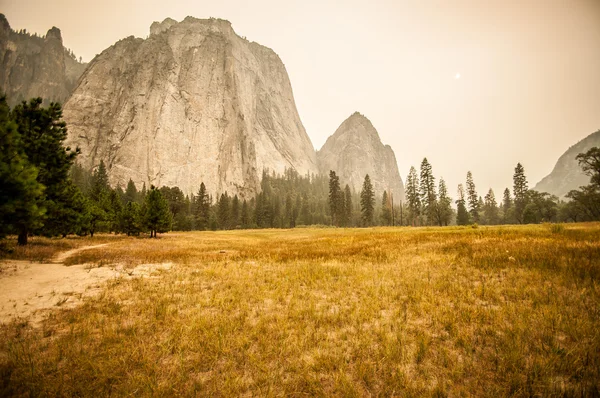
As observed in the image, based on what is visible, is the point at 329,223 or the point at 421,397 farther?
the point at 329,223

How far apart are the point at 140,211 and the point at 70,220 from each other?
17782 millimetres

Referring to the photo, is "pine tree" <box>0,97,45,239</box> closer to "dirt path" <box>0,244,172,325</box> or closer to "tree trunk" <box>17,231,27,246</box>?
"dirt path" <box>0,244,172,325</box>

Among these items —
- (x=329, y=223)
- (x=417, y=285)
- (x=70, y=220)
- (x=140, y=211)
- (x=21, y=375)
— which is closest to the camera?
(x=21, y=375)

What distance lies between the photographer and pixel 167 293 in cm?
807

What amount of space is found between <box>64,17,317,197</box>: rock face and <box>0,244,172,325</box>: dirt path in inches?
4680

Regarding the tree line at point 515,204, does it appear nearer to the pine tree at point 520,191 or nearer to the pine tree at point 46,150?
the pine tree at point 520,191

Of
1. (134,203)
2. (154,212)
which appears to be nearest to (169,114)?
(134,203)

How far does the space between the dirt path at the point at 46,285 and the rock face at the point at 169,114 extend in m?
119

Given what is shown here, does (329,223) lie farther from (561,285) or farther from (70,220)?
(561,285)

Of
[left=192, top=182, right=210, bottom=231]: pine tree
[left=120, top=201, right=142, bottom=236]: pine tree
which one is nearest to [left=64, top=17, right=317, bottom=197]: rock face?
[left=192, top=182, right=210, bottom=231]: pine tree

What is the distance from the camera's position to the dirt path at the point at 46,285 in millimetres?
6891

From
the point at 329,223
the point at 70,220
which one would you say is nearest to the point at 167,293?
the point at 70,220

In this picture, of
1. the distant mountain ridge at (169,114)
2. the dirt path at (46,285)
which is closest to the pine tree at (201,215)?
the distant mountain ridge at (169,114)

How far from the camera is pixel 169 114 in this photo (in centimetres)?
13425
